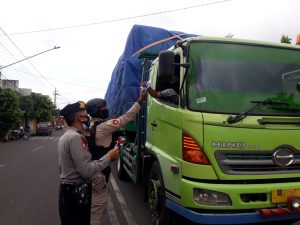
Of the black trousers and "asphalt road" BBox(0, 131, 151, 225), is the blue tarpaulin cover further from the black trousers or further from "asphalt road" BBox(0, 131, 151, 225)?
the black trousers

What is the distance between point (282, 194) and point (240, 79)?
1.42 meters

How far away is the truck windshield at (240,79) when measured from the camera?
14.5 feet

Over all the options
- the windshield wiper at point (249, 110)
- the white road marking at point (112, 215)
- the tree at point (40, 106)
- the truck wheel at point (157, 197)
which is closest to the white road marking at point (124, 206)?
the white road marking at point (112, 215)

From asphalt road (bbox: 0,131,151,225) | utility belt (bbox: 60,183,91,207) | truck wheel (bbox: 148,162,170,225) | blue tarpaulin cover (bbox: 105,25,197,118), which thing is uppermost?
blue tarpaulin cover (bbox: 105,25,197,118)

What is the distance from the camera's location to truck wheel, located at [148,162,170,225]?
4.87m

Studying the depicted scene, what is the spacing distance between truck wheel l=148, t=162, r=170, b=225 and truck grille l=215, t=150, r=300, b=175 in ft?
3.50

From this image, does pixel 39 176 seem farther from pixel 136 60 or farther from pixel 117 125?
pixel 117 125

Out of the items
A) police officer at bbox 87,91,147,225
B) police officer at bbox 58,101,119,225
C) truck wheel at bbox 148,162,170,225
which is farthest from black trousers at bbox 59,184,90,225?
truck wheel at bbox 148,162,170,225

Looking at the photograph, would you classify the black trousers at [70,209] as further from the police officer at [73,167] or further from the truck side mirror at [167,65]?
the truck side mirror at [167,65]

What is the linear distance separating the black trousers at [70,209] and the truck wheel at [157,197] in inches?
60.3

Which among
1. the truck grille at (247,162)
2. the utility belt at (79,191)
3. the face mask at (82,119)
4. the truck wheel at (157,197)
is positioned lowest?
the truck wheel at (157,197)

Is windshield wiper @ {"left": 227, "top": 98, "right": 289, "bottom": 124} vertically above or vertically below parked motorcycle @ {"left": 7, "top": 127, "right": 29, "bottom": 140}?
above

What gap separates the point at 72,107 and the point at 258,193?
2.18m

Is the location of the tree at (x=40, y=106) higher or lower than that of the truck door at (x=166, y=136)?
higher
